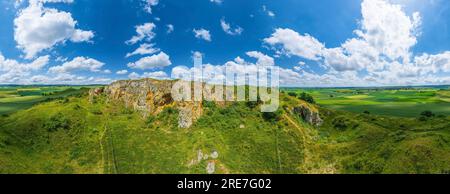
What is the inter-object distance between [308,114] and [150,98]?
26.3m

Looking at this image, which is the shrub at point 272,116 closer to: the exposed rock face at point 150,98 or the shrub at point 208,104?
the shrub at point 208,104

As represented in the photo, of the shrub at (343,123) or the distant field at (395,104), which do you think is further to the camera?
the distant field at (395,104)

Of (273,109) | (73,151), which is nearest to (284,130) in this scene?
(273,109)

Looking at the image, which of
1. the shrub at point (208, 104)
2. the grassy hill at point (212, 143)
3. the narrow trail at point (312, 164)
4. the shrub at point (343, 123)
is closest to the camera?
the grassy hill at point (212, 143)

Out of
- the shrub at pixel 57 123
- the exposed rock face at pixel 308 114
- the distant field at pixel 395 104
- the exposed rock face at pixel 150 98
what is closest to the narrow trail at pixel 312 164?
the exposed rock face at pixel 308 114

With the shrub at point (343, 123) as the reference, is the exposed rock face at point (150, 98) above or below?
above

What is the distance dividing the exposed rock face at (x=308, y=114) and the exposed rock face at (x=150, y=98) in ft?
56.1

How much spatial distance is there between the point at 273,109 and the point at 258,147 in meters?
9.96

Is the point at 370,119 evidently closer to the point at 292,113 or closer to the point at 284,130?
the point at 292,113

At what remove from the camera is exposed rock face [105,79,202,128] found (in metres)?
43.5

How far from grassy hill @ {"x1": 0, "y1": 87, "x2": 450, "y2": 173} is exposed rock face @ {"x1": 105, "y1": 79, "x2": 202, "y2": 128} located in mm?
1162

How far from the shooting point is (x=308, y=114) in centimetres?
5175

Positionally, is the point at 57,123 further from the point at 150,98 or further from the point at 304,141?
the point at 304,141

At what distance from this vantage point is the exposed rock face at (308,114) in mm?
51169
